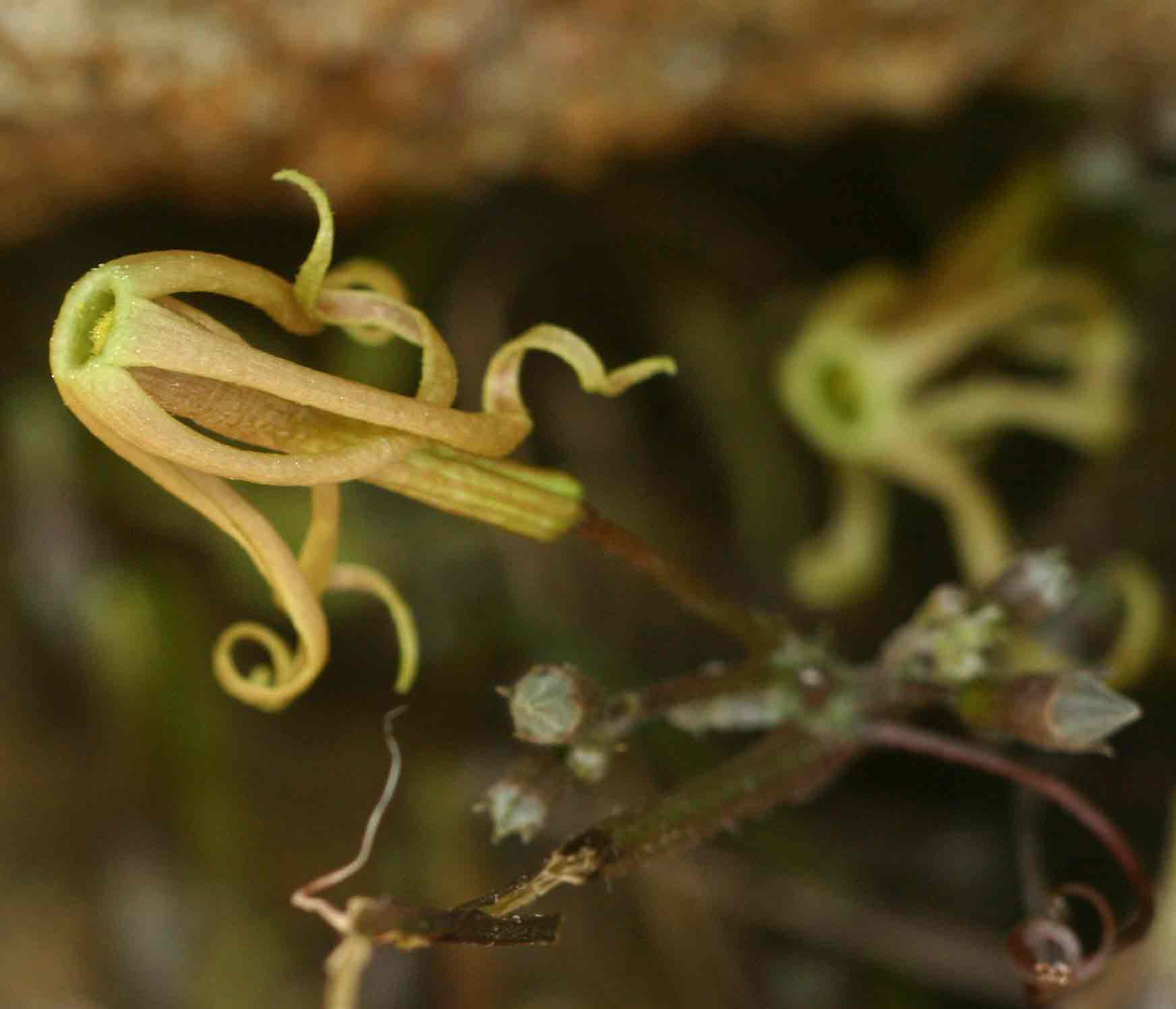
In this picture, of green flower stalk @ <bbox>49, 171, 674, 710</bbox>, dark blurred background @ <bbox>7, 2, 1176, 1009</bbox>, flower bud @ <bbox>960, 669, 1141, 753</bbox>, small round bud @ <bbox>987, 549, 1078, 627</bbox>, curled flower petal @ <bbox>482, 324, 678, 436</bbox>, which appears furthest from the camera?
dark blurred background @ <bbox>7, 2, 1176, 1009</bbox>

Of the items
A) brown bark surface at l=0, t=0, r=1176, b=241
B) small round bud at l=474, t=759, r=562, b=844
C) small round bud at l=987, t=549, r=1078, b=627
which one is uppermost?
brown bark surface at l=0, t=0, r=1176, b=241

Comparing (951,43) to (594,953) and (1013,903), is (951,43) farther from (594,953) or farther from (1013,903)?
(594,953)

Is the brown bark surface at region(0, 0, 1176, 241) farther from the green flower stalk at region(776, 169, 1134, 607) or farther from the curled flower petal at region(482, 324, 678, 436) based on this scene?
the curled flower petal at region(482, 324, 678, 436)

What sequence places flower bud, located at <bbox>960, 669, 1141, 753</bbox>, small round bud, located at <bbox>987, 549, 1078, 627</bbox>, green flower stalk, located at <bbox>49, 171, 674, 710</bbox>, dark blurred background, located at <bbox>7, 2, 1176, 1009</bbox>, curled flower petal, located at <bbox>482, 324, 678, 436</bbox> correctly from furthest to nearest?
dark blurred background, located at <bbox>7, 2, 1176, 1009</bbox>
small round bud, located at <bbox>987, 549, 1078, 627</bbox>
flower bud, located at <bbox>960, 669, 1141, 753</bbox>
curled flower petal, located at <bbox>482, 324, 678, 436</bbox>
green flower stalk, located at <bbox>49, 171, 674, 710</bbox>

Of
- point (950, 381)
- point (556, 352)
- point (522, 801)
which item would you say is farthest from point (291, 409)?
point (950, 381)

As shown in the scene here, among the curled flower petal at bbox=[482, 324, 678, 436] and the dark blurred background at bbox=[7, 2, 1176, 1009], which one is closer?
the curled flower petal at bbox=[482, 324, 678, 436]

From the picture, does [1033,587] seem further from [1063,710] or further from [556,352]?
[556,352]

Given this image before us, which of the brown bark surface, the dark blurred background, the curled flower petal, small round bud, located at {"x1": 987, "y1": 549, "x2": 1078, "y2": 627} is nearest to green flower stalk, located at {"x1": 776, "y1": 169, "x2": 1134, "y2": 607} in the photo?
the dark blurred background

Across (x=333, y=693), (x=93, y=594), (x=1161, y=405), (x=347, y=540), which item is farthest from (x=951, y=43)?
(x=93, y=594)
